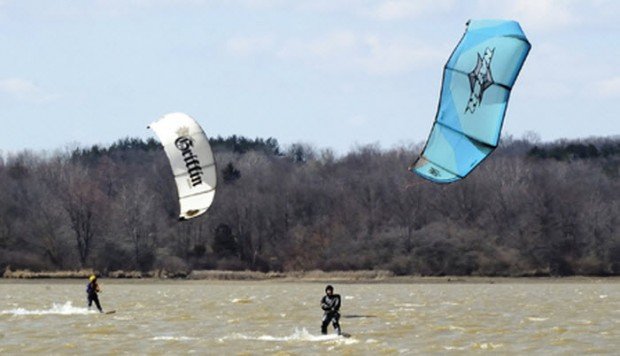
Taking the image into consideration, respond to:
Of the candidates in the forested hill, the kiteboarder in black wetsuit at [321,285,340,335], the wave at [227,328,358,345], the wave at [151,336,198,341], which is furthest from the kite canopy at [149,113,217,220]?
the forested hill

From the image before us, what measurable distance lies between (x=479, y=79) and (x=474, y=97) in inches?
12.7

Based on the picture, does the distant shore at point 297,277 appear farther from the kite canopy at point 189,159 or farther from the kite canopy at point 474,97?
the kite canopy at point 474,97

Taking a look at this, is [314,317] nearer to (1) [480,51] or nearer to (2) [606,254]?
(1) [480,51]

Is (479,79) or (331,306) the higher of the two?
(479,79)

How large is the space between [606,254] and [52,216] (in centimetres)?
3712

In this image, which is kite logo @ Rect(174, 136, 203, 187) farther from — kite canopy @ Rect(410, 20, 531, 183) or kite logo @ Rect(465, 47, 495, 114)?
kite logo @ Rect(465, 47, 495, 114)

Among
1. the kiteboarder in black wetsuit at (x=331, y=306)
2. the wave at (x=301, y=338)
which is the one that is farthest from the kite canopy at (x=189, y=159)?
the kiteboarder in black wetsuit at (x=331, y=306)

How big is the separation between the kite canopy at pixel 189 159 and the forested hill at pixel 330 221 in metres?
49.2

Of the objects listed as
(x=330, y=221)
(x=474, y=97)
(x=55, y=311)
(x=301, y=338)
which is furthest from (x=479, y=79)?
(x=330, y=221)

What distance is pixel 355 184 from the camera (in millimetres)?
109125

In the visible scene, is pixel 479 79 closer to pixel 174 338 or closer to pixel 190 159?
pixel 190 159

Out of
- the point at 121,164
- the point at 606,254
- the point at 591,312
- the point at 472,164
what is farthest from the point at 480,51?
the point at 121,164

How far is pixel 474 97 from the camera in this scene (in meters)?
24.8

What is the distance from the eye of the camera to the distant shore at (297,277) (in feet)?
258
